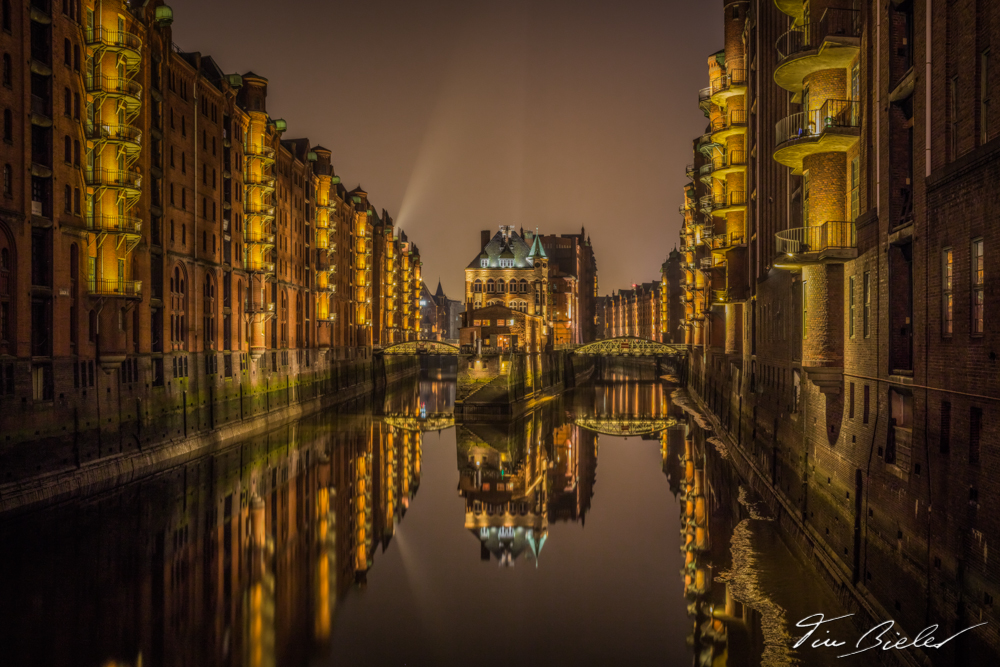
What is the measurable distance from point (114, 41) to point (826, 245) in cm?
2541

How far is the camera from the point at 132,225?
30297mm

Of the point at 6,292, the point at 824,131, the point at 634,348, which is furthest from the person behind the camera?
the point at 634,348

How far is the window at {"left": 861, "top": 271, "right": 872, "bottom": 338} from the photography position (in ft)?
55.5

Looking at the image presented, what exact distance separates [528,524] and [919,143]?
1684 cm

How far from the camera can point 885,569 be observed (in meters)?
14.0

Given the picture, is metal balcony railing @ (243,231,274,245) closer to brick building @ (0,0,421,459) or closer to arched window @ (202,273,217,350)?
brick building @ (0,0,421,459)

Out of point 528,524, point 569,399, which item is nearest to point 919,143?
point 528,524

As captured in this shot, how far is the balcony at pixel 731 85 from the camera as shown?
130 feet


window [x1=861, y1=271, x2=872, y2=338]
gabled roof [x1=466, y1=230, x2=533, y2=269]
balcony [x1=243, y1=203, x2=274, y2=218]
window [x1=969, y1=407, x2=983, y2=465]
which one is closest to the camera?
window [x1=969, y1=407, x2=983, y2=465]

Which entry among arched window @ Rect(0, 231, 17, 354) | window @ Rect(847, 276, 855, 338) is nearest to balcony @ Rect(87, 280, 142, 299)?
arched window @ Rect(0, 231, 17, 354)

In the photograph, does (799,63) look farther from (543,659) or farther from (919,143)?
(543,659)

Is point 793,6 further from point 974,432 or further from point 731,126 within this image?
point 731,126

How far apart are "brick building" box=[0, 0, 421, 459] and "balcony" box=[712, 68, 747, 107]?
25970mm

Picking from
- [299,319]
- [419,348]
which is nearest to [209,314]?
[299,319]
